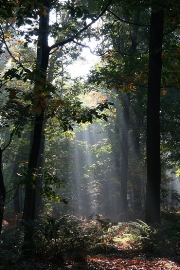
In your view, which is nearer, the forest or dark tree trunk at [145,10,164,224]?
the forest

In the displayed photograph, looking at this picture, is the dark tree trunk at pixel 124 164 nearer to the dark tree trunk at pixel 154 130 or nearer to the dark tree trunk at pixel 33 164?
the dark tree trunk at pixel 154 130

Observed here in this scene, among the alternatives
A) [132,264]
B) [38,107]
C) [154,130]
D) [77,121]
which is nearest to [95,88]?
[154,130]

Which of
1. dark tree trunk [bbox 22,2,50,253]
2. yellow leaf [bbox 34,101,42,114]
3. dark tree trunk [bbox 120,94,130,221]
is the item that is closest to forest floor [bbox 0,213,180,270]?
dark tree trunk [bbox 22,2,50,253]

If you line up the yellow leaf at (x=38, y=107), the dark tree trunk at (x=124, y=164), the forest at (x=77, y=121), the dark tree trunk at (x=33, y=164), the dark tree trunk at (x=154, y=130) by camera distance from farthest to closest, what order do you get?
the dark tree trunk at (x=124, y=164), the dark tree trunk at (x=154, y=130), the dark tree trunk at (x=33, y=164), the forest at (x=77, y=121), the yellow leaf at (x=38, y=107)

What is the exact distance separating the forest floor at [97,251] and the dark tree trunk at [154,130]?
1394 millimetres

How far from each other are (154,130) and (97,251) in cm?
448

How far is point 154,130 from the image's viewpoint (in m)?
11.0

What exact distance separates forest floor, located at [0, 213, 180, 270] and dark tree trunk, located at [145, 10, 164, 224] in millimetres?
1394

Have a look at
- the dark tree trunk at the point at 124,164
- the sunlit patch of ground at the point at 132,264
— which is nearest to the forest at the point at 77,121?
the sunlit patch of ground at the point at 132,264

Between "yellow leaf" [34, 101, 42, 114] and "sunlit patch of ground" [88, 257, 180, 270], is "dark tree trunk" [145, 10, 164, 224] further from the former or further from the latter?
"yellow leaf" [34, 101, 42, 114]

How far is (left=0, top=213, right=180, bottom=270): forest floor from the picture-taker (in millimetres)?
6785

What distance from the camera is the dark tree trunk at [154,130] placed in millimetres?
10797

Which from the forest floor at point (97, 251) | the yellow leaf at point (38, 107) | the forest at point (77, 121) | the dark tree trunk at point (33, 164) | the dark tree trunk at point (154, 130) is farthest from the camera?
the dark tree trunk at point (154, 130)

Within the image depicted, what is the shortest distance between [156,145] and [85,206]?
39.1 m
